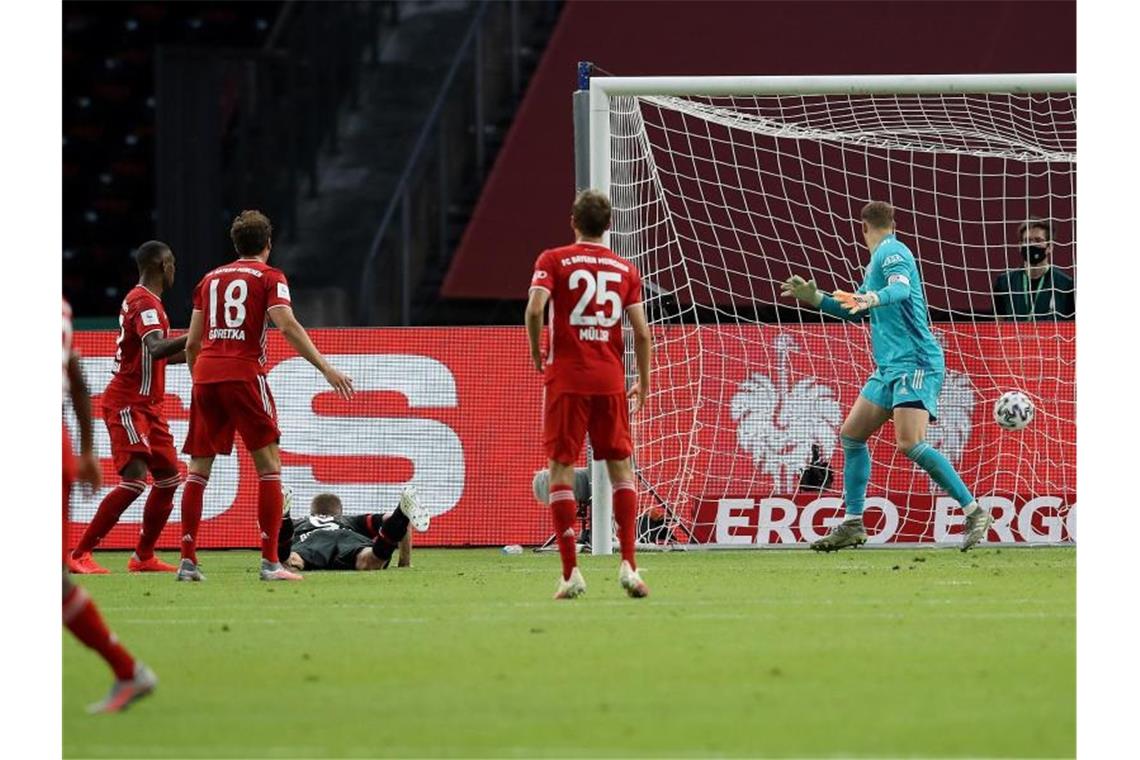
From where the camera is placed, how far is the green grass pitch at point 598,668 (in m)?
5.32

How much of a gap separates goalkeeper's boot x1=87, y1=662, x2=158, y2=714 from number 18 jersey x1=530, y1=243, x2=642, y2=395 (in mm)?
3411

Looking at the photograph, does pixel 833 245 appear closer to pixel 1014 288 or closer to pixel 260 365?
pixel 1014 288

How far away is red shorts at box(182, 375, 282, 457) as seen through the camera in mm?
10297

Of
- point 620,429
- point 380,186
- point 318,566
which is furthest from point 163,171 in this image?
point 620,429

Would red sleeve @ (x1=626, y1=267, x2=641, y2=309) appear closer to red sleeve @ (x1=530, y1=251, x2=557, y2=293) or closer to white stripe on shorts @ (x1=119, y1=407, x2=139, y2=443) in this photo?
red sleeve @ (x1=530, y1=251, x2=557, y2=293)

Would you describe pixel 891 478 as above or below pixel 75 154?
below

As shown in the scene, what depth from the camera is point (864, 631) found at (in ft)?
24.7

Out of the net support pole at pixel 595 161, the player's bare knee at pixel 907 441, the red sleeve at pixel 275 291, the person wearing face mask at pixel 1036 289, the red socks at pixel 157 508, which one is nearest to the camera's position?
the red sleeve at pixel 275 291

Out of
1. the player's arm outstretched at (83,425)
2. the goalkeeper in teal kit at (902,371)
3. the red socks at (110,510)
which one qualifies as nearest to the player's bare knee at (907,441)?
the goalkeeper in teal kit at (902,371)

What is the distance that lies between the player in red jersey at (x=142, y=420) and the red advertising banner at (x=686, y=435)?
7.11ft

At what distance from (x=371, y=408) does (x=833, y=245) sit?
4.17 metres

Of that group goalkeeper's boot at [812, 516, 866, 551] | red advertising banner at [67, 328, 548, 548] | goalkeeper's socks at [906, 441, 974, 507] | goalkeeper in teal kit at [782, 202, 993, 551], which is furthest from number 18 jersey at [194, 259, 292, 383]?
goalkeeper's socks at [906, 441, 974, 507]

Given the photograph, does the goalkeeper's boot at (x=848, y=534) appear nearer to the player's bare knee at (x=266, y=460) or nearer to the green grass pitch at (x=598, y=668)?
the green grass pitch at (x=598, y=668)

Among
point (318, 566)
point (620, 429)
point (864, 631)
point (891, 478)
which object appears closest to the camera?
point (864, 631)
